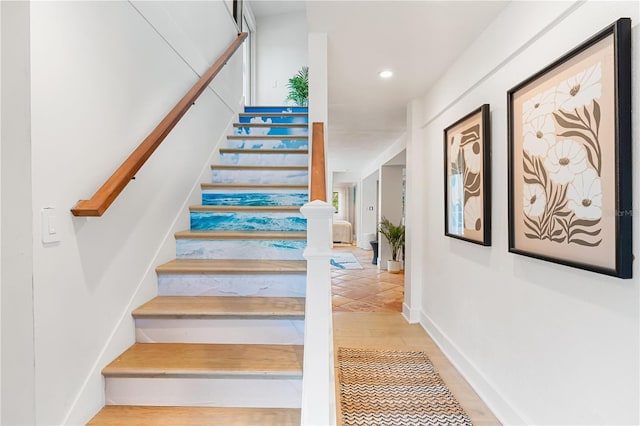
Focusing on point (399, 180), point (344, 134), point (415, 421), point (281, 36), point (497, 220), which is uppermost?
point (281, 36)

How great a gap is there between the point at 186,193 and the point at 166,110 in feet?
2.02

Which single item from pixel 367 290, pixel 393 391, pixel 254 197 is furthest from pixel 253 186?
pixel 367 290

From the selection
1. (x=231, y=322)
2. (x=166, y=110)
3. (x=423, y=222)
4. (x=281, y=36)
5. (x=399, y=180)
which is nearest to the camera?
(x=231, y=322)

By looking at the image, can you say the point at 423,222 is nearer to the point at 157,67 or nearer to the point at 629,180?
the point at 629,180

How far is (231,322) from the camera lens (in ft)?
5.32

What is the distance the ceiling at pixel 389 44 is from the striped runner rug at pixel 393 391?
237 centimetres

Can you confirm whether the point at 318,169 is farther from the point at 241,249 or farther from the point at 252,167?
the point at 252,167

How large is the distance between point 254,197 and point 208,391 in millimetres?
1504

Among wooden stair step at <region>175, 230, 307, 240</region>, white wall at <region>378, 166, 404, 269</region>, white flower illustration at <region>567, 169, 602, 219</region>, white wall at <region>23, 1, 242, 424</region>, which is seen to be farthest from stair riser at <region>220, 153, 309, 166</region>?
white wall at <region>378, 166, 404, 269</region>

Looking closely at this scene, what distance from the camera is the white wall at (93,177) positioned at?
1.11 meters

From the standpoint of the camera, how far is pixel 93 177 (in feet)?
4.44

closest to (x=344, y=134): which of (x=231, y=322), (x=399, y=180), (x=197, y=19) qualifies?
(x=399, y=180)

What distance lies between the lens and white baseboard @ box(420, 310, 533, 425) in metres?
1.72

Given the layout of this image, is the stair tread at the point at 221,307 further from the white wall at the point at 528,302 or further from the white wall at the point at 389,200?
the white wall at the point at 389,200
